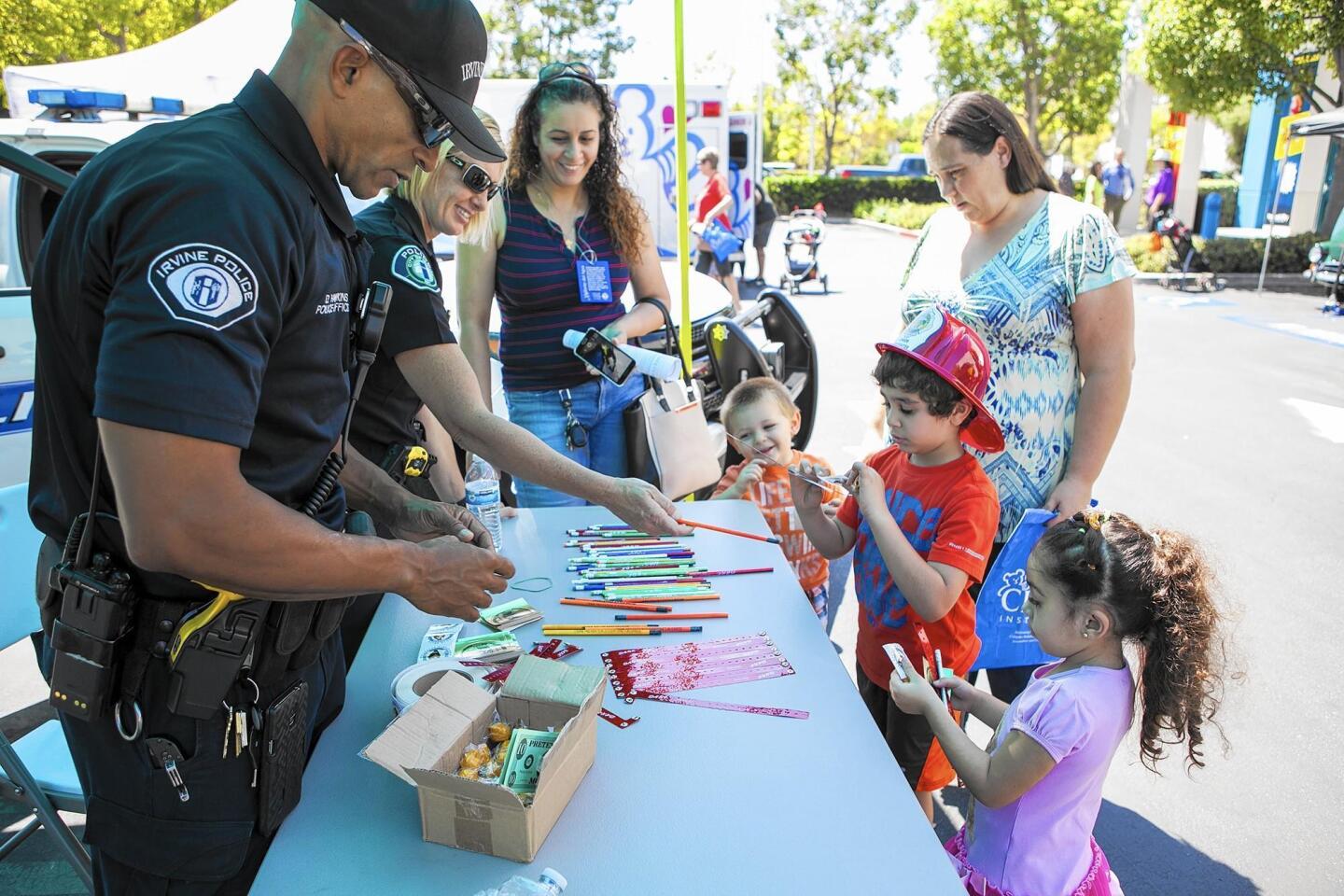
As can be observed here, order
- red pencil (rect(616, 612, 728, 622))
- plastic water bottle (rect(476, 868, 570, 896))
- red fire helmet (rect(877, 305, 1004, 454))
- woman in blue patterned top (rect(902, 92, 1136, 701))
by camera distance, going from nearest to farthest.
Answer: plastic water bottle (rect(476, 868, 570, 896))
red pencil (rect(616, 612, 728, 622))
red fire helmet (rect(877, 305, 1004, 454))
woman in blue patterned top (rect(902, 92, 1136, 701))

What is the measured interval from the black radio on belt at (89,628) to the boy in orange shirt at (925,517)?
1.37m

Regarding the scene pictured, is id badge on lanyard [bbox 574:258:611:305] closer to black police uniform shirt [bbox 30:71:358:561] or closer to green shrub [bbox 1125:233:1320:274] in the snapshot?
black police uniform shirt [bbox 30:71:358:561]

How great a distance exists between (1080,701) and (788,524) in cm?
126

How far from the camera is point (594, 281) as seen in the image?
2.78 meters

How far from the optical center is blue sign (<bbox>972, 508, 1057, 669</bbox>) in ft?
6.97

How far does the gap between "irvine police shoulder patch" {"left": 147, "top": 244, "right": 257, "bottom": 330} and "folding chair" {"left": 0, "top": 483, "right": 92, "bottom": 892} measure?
120cm

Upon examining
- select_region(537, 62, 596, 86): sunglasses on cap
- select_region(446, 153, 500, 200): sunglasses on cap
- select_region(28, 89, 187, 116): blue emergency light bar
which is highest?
select_region(28, 89, 187, 116): blue emergency light bar

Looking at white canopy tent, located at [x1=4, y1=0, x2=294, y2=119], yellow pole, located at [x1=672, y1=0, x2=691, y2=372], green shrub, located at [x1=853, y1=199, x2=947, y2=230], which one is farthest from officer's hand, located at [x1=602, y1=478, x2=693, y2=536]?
green shrub, located at [x1=853, y1=199, x2=947, y2=230]

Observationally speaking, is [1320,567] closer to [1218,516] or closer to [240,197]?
[1218,516]

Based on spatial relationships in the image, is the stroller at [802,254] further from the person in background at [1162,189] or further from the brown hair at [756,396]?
the brown hair at [756,396]

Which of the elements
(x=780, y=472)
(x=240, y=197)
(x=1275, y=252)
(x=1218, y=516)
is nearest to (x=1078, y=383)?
(x=780, y=472)

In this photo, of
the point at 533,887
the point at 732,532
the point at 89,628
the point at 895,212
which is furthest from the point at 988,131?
the point at 895,212

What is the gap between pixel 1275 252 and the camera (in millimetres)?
13148

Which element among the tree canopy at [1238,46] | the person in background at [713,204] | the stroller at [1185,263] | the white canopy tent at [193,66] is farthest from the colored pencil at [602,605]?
the tree canopy at [1238,46]
